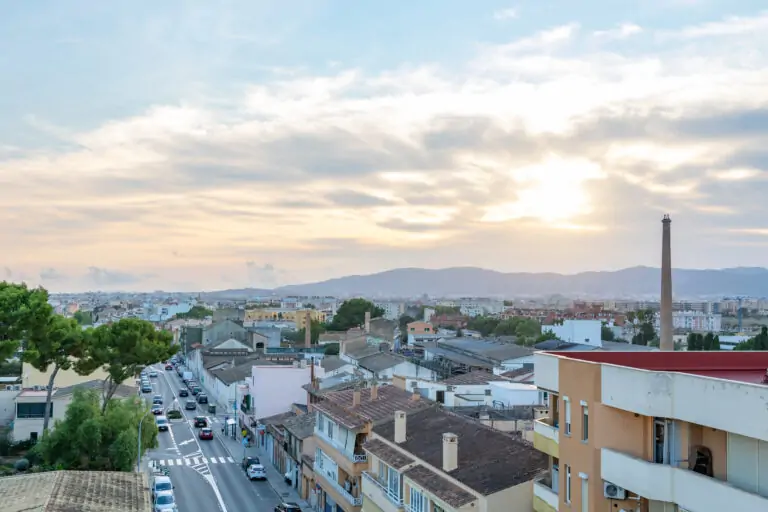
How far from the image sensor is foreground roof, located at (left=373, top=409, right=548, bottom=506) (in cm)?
2736

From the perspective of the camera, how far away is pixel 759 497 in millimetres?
15883

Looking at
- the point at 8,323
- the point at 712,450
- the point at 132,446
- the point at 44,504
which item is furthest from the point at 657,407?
the point at 8,323

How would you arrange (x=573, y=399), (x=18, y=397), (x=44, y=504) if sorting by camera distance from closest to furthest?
1. (x=573, y=399)
2. (x=44, y=504)
3. (x=18, y=397)

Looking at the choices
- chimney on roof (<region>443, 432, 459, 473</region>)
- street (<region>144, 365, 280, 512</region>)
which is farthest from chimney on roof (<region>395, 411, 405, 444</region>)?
street (<region>144, 365, 280, 512</region>)

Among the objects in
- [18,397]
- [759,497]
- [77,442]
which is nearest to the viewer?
[759,497]

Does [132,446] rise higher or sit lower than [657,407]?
lower

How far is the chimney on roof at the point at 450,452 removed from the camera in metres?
29.6

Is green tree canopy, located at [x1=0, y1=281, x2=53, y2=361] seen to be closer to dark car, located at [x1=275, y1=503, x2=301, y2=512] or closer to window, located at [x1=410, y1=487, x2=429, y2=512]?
dark car, located at [x1=275, y1=503, x2=301, y2=512]

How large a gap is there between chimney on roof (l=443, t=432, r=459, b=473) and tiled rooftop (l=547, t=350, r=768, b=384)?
751 cm

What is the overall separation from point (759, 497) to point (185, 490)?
40.0 meters

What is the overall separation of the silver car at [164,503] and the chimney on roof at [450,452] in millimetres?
18224

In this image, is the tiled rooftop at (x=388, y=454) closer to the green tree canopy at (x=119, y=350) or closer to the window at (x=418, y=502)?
the window at (x=418, y=502)

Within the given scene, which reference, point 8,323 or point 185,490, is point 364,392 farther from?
point 8,323

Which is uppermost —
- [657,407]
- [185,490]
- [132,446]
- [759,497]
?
[657,407]
